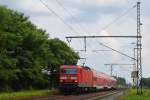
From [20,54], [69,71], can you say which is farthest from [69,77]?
[20,54]

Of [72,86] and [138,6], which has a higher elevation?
[138,6]

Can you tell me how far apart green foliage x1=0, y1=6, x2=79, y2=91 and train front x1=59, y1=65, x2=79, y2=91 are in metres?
5.06

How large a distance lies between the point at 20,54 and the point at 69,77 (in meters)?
8.08

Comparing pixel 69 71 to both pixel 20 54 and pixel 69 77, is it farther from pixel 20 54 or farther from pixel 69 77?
pixel 20 54

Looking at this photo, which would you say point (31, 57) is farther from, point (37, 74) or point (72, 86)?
point (72, 86)

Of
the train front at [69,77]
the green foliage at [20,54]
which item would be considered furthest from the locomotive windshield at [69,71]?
the green foliage at [20,54]

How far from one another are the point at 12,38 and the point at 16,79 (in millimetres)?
5242

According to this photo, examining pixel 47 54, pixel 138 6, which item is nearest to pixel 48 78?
pixel 47 54

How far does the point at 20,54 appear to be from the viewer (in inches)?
2482

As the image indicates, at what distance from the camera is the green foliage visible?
57.4 m

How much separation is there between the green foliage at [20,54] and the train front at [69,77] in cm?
506

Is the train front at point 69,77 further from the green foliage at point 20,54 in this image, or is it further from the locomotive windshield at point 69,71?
the green foliage at point 20,54

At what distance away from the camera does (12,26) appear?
61.4 meters

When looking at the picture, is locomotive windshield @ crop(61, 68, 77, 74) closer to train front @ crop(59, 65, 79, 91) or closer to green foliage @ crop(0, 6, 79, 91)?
train front @ crop(59, 65, 79, 91)
